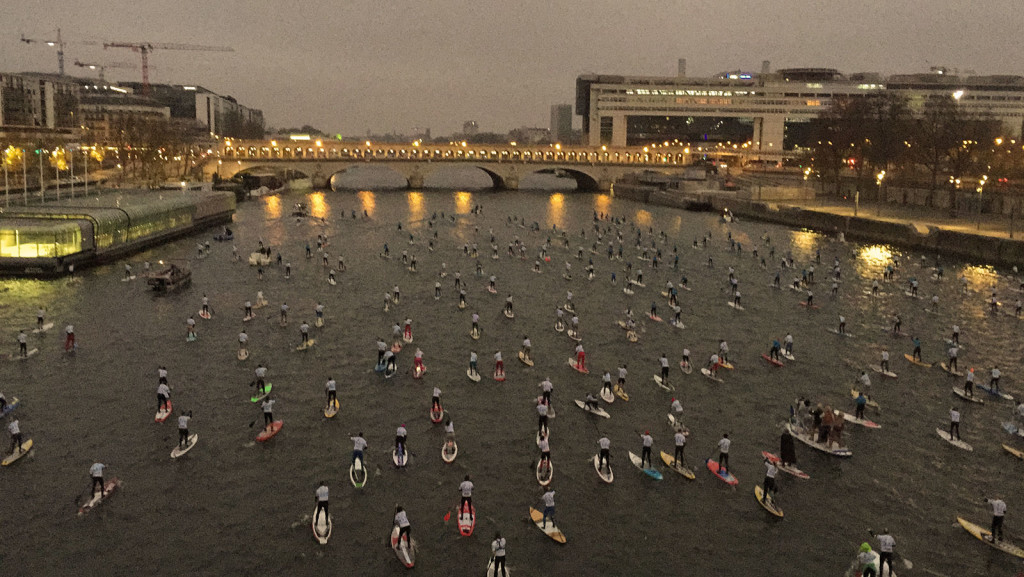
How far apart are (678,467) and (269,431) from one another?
50.7 ft

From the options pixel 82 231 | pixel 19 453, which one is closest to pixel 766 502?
pixel 19 453

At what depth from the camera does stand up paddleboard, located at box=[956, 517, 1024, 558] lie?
75.3ft

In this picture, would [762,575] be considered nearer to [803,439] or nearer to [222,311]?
[803,439]

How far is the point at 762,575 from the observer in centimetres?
Result: 2217

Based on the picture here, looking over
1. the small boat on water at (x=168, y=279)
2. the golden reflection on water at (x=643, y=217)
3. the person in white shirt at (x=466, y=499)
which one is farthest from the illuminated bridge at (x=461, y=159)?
the person in white shirt at (x=466, y=499)

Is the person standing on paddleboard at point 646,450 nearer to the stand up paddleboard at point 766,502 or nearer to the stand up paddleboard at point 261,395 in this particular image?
the stand up paddleboard at point 766,502

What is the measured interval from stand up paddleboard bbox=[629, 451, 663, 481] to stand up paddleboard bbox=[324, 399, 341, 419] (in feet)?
40.3

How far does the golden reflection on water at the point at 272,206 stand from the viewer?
375ft

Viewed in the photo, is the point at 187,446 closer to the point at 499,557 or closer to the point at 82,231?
the point at 499,557

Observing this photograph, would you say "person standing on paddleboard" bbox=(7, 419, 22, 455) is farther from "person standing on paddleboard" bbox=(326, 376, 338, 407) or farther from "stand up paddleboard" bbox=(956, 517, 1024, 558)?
"stand up paddleboard" bbox=(956, 517, 1024, 558)

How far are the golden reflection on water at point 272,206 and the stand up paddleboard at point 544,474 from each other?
90.5 meters

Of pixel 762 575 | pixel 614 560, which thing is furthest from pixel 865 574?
pixel 614 560

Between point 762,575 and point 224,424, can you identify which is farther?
point 224,424

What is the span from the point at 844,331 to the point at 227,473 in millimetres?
36518
